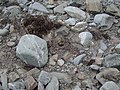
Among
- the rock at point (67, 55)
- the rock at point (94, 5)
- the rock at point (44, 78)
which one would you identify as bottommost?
the rock at point (67, 55)

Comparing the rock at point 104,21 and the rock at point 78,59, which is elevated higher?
the rock at point 104,21

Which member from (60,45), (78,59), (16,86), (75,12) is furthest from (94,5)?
(16,86)

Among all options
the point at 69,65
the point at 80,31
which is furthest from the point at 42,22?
the point at 69,65

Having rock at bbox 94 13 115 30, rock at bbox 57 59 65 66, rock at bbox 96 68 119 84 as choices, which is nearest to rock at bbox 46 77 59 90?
rock at bbox 57 59 65 66

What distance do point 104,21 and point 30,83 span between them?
1.04m

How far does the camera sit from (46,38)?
9.20 ft

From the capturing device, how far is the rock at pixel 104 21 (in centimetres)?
292

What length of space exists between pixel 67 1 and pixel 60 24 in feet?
1.61

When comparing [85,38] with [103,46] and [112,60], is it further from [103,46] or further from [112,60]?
[112,60]

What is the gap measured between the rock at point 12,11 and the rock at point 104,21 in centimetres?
87

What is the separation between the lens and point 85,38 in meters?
2.75

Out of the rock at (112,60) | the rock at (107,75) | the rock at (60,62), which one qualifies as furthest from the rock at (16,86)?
the rock at (112,60)

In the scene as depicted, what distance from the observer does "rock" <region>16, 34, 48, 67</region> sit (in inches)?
98.8

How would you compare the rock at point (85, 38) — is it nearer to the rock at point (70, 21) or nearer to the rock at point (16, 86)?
the rock at point (70, 21)
